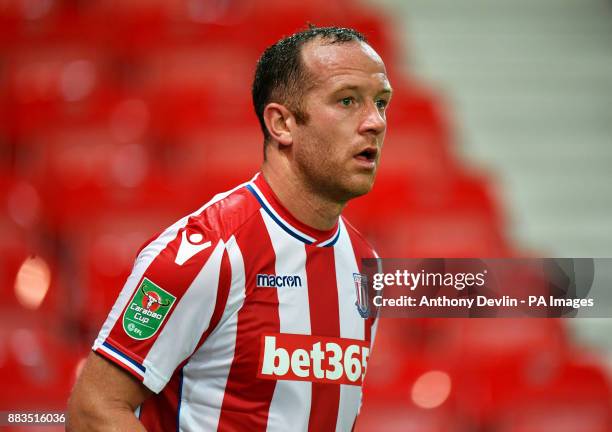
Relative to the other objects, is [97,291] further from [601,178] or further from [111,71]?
[601,178]

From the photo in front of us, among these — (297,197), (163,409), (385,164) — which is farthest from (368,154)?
(385,164)

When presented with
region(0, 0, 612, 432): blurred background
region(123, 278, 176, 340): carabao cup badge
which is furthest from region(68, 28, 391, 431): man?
region(0, 0, 612, 432): blurred background

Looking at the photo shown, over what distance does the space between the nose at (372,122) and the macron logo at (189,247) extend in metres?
0.31

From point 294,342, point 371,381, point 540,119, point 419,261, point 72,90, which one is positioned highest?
point 540,119

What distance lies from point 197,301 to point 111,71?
236cm

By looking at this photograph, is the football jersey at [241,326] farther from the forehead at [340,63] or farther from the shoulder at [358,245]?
the forehead at [340,63]

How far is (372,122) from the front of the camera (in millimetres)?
1397

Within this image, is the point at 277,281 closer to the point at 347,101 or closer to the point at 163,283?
the point at 163,283

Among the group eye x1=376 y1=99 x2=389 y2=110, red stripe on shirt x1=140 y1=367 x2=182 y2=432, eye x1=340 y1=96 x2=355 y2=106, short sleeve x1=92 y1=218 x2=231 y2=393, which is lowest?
red stripe on shirt x1=140 y1=367 x2=182 y2=432

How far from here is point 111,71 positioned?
3.45m

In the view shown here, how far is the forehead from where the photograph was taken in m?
1.40

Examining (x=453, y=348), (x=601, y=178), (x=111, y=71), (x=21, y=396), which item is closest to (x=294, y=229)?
(x=21, y=396)

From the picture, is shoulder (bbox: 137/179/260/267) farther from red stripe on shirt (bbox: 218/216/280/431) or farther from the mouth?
the mouth

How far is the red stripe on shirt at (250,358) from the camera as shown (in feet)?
4.37
